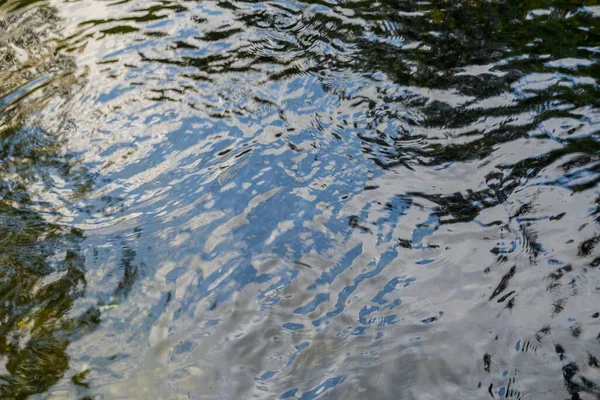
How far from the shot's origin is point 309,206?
5531mm

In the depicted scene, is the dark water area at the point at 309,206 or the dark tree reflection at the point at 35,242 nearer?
the dark water area at the point at 309,206

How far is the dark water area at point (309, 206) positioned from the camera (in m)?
4.34

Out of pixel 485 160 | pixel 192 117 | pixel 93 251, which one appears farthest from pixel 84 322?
pixel 485 160

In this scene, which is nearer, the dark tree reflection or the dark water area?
the dark water area

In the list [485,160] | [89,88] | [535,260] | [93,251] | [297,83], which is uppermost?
[89,88]

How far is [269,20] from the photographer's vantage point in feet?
27.0

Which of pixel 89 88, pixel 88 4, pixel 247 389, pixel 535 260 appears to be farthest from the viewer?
pixel 88 4

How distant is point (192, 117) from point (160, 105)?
0.50 metres

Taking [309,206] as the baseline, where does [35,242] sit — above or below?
above

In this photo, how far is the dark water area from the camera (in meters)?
4.34

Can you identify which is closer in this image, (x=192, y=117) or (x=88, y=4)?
(x=192, y=117)

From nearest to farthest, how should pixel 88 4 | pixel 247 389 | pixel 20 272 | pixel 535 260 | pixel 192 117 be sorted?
pixel 247 389 < pixel 535 260 < pixel 20 272 < pixel 192 117 < pixel 88 4

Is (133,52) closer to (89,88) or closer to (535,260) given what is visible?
(89,88)

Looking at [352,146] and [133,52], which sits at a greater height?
[133,52]
